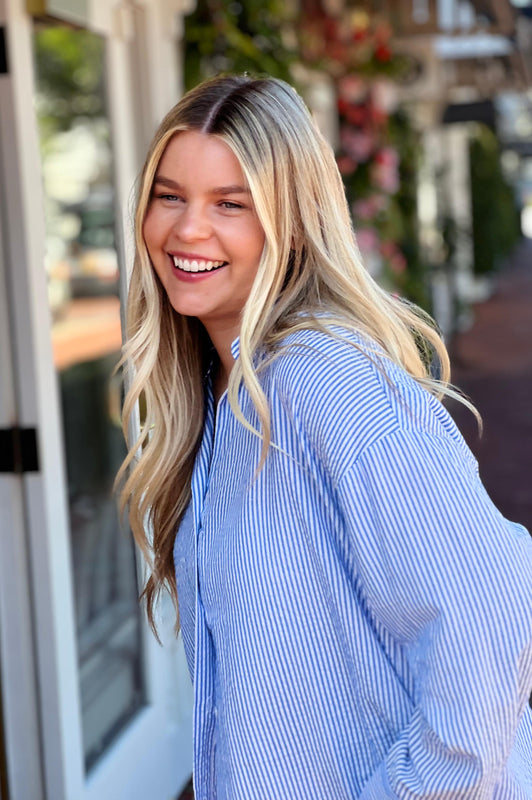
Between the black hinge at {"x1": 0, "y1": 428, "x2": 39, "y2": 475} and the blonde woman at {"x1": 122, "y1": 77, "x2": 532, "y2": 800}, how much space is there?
112cm

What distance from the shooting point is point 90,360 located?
522cm

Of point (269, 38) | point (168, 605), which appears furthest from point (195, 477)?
point (269, 38)

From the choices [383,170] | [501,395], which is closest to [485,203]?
[501,395]

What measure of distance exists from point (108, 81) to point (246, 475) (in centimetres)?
221

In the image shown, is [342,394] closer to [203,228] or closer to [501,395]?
[203,228]

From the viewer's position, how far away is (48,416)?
2.63 m

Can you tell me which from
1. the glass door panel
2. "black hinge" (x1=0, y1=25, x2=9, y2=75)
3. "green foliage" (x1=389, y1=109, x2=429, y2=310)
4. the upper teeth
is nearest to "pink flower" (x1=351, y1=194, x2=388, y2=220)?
"green foliage" (x1=389, y1=109, x2=429, y2=310)

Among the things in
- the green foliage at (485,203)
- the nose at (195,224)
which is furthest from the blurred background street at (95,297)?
the green foliage at (485,203)

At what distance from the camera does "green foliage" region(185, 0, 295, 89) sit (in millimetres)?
3721

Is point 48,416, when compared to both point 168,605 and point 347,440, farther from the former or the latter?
point 347,440

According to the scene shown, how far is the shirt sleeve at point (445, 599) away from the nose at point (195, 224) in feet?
1.44

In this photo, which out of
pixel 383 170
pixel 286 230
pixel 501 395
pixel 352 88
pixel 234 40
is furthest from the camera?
pixel 501 395

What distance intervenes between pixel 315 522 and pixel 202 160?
20.4 inches

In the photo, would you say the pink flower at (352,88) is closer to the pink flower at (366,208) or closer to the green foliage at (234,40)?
the pink flower at (366,208)
